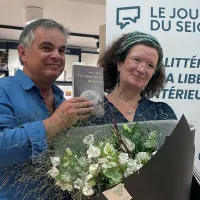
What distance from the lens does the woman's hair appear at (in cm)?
153

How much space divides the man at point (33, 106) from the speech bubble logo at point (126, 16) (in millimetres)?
818

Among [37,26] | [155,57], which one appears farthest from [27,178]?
[155,57]

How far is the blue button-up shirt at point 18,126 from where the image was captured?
106cm

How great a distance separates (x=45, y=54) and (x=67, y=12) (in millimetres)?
4546

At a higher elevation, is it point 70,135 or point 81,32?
point 81,32

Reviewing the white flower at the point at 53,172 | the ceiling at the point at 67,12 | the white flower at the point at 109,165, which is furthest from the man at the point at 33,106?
the ceiling at the point at 67,12

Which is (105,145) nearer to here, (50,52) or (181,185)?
(181,185)

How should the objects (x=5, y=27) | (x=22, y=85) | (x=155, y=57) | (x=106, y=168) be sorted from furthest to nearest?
(x=5, y=27) < (x=155, y=57) < (x=22, y=85) < (x=106, y=168)

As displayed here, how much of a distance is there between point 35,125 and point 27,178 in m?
0.17

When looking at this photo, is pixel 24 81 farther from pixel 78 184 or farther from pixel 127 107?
pixel 78 184

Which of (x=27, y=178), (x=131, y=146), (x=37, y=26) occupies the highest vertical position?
(x=37, y=26)

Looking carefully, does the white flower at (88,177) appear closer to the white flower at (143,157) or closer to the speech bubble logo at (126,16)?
the white flower at (143,157)

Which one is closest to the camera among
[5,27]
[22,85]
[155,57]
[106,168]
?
[106,168]

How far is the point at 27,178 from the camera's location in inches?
38.4
